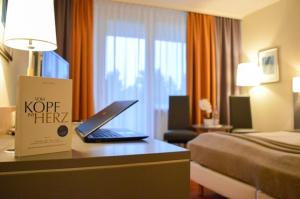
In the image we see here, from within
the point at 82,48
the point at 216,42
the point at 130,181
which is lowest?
the point at 130,181

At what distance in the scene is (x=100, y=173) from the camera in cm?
70

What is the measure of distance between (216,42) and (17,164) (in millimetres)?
4519

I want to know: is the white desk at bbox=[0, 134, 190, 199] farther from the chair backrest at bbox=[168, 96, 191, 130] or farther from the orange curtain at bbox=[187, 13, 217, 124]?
the orange curtain at bbox=[187, 13, 217, 124]

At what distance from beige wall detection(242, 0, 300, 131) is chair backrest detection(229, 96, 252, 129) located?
23cm

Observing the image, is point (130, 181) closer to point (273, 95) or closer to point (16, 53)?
point (16, 53)

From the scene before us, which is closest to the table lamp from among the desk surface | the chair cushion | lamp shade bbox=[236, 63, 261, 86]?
the desk surface

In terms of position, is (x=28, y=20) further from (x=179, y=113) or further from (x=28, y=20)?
(x=179, y=113)

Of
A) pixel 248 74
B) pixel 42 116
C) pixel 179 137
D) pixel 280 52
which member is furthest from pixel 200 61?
pixel 42 116

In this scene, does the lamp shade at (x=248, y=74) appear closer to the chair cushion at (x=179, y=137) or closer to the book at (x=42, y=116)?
the chair cushion at (x=179, y=137)

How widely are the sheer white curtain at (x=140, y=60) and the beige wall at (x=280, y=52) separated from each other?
1257mm

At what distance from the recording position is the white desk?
62cm

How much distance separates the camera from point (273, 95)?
414 centimetres

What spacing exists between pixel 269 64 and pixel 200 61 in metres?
1.13

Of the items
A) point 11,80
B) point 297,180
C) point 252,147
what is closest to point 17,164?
point 11,80
